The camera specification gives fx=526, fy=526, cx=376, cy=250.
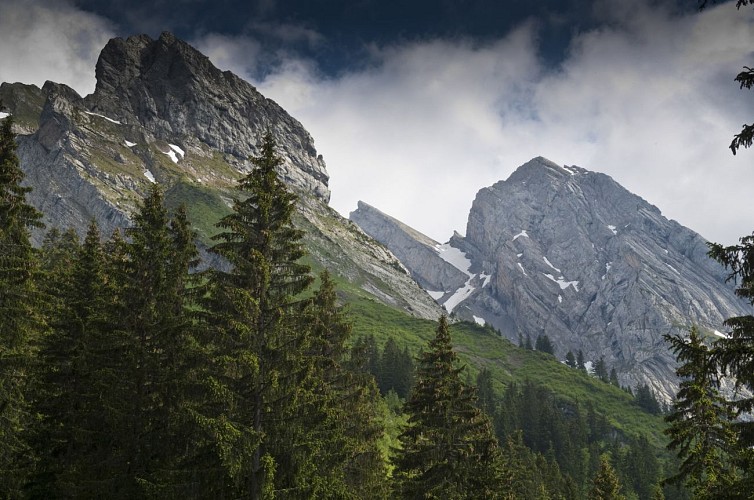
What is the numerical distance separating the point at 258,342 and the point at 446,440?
9.89 metres

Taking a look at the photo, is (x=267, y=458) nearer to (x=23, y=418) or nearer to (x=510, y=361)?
(x=23, y=418)

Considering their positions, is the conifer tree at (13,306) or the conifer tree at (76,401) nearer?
the conifer tree at (76,401)

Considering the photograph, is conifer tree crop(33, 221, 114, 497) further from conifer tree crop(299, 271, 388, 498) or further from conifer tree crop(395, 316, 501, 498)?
conifer tree crop(395, 316, 501, 498)

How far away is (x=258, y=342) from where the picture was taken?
1591 cm

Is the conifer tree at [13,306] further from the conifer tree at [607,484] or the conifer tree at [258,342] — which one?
the conifer tree at [607,484]

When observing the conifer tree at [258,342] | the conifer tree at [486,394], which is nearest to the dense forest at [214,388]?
the conifer tree at [258,342]

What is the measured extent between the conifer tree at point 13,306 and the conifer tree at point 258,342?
8110 mm

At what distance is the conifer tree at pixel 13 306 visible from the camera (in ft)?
59.5

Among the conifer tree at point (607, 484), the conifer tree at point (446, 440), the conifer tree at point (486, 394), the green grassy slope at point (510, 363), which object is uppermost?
the green grassy slope at point (510, 363)

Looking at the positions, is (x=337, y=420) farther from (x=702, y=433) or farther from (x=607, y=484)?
(x=607, y=484)

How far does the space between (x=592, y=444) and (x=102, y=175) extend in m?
154

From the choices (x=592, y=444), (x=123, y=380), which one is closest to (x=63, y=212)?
(x=592, y=444)

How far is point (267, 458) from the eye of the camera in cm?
1420

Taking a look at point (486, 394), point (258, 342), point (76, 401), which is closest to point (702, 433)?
point (258, 342)
